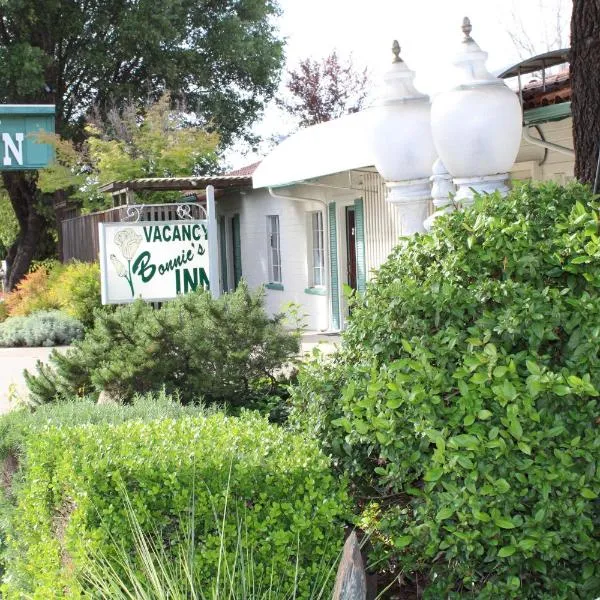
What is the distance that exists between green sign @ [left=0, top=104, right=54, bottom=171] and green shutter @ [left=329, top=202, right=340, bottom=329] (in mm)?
10949

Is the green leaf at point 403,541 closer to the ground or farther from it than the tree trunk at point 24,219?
closer to the ground

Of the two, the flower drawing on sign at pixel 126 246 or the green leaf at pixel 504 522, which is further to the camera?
the flower drawing on sign at pixel 126 246

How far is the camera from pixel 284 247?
62.5 ft

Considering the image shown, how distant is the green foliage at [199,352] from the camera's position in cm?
675

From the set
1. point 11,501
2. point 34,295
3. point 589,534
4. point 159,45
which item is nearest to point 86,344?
point 11,501

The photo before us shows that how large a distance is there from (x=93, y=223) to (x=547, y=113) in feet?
38.7

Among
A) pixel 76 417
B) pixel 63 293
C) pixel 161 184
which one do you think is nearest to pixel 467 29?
pixel 76 417

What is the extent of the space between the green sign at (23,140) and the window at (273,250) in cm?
1348

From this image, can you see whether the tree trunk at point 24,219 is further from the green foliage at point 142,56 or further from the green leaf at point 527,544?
the green leaf at point 527,544

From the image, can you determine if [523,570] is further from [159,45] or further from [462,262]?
[159,45]

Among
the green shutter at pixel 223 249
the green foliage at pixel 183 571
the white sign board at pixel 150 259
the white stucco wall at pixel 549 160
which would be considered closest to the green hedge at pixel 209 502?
the green foliage at pixel 183 571

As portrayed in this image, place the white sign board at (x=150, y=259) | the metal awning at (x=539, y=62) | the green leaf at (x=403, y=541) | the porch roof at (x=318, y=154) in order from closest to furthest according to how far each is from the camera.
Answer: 1. the green leaf at (x=403, y=541)
2. the metal awning at (x=539, y=62)
3. the white sign board at (x=150, y=259)
4. the porch roof at (x=318, y=154)

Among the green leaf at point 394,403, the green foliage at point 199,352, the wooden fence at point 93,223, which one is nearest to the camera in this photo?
the green leaf at point 394,403

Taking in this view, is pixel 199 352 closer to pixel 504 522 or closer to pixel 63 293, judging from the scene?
pixel 504 522
